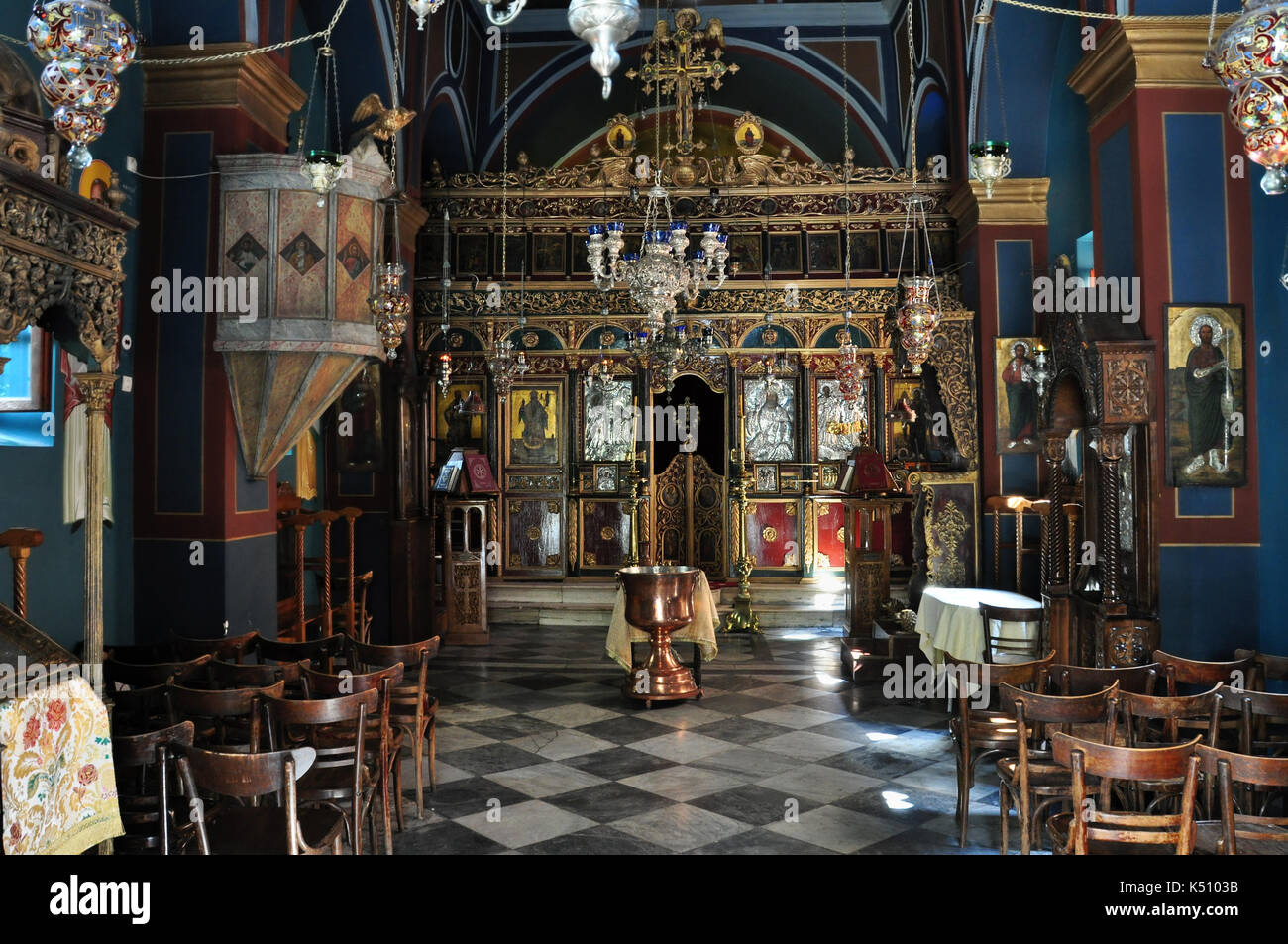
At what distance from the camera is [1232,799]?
8.36 ft

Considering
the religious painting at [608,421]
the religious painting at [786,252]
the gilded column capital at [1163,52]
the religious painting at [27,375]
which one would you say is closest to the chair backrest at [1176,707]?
the gilded column capital at [1163,52]

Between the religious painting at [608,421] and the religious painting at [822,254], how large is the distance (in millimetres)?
2510

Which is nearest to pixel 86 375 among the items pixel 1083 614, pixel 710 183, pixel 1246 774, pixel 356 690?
pixel 356 690

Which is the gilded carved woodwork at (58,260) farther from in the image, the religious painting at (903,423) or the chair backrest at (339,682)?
the religious painting at (903,423)

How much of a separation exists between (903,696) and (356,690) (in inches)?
171

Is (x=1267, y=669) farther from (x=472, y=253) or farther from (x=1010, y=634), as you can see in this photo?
(x=472, y=253)

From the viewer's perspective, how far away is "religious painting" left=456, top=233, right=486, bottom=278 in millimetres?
10602

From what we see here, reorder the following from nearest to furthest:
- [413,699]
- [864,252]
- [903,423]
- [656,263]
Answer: [413,699]
[656,263]
[864,252]
[903,423]

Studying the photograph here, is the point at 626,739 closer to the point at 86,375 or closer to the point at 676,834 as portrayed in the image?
the point at 676,834

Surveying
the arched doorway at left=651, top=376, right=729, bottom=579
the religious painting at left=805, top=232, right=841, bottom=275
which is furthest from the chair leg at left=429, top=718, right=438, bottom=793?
the religious painting at left=805, top=232, right=841, bottom=275

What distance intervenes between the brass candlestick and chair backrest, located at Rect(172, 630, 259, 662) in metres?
5.66

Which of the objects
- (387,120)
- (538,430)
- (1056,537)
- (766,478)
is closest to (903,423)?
(766,478)

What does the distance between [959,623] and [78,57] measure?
17.7ft

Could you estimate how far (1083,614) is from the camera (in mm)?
5211
